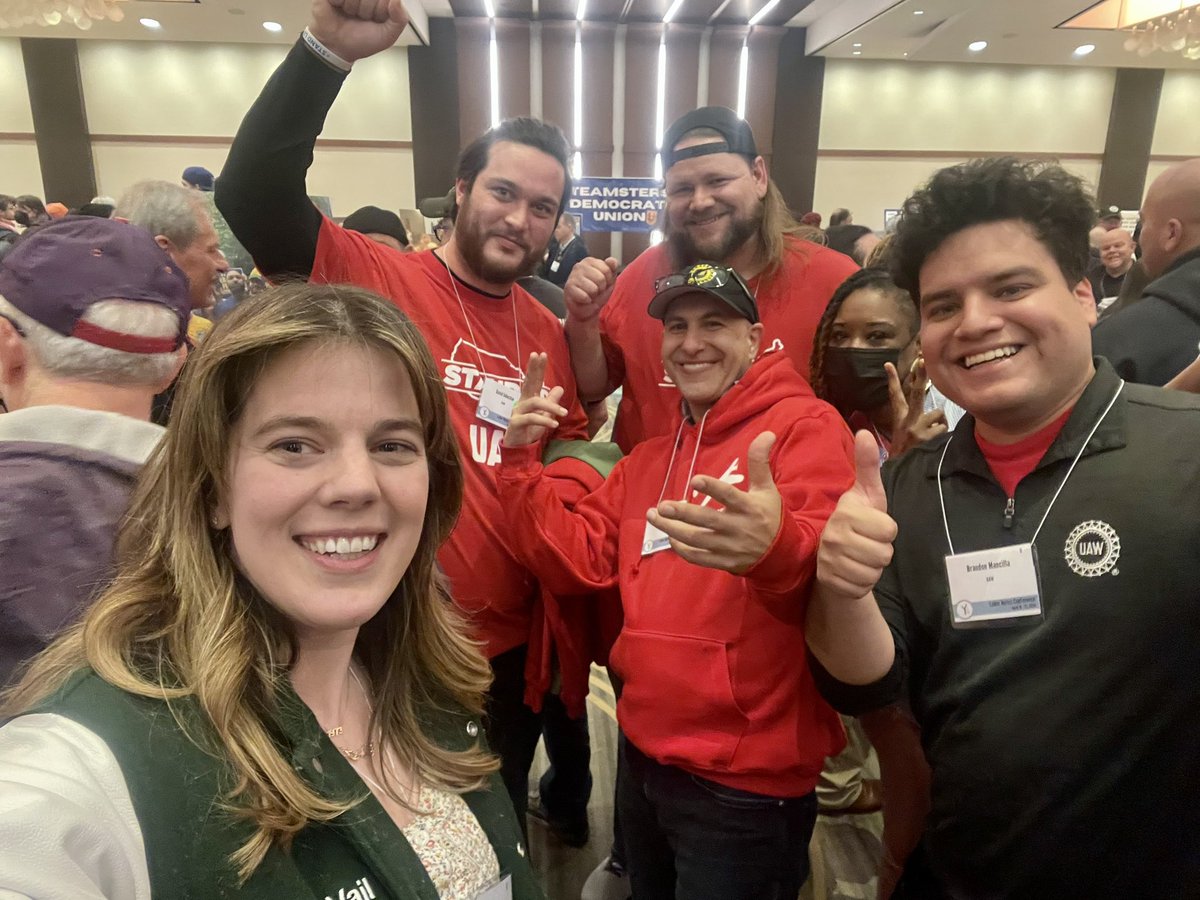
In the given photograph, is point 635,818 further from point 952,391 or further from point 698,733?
point 952,391

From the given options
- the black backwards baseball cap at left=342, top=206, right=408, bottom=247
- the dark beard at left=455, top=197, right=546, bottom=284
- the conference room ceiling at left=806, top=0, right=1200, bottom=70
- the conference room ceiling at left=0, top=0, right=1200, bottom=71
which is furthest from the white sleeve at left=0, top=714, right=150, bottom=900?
the conference room ceiling at left=806, top=0, right=1200, bottom=70

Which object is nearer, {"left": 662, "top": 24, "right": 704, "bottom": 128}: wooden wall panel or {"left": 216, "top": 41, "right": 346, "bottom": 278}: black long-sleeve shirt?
{"left": 216, "top": 41, "right": 346, "bottom": 278}: black long-sleeve shirt

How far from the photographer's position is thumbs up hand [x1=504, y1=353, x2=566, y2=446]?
1.67 metres

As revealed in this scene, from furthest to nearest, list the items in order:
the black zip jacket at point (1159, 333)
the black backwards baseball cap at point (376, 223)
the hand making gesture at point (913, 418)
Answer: the black backwards baseball cap at point (376, 223)
the black zip jacket at point (1159, 333)
the hand making gesture at point (913, 418)

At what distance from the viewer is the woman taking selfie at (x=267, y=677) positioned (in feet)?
2.46

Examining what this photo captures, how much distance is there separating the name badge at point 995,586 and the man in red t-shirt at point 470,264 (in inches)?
44.1

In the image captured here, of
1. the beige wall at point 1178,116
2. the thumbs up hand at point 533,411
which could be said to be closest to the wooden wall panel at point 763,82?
the beige wall at point 1178,116

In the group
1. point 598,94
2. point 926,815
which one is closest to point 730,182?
point 926,815

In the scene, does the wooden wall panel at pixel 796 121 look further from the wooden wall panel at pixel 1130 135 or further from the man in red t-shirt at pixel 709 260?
the man in red t-shirt at pixel 709 260

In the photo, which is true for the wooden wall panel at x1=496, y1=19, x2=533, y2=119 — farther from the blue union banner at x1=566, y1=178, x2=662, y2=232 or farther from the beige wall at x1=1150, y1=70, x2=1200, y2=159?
the beige wall at x1=1150, y1=70, x2=1200, y2=159

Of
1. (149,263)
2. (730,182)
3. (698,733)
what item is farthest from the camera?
(730,182)

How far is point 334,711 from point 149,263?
3.19 ft

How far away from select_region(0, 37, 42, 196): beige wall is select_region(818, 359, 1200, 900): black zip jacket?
14331 millimetres

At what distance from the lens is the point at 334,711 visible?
1111 mm
